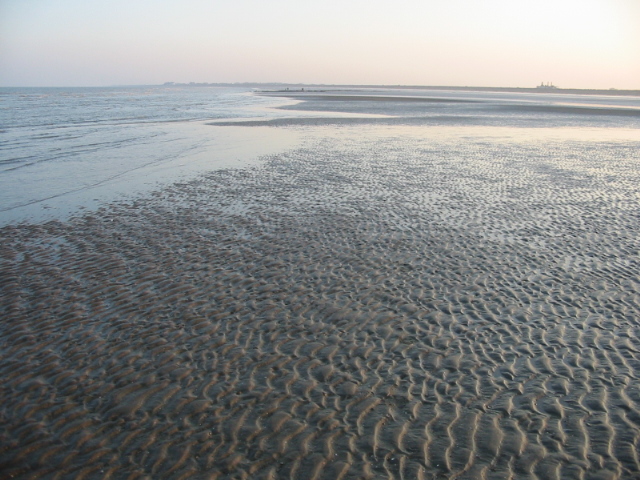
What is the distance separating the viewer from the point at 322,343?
28.3 ft

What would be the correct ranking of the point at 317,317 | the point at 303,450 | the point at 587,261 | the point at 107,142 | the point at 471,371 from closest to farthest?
1. the point at 303,450
2. the point at 471,371
3. the point at 317,317
4. the point at 587,261
5. the point at 107,142

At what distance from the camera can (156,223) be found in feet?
50.6

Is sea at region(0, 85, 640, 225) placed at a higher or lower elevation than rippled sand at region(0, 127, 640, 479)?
higher

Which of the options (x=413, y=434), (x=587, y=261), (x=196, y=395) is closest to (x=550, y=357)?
(x=413, y=434)

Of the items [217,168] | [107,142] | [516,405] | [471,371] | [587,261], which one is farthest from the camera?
[107,142]

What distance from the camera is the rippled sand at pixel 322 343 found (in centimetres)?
607

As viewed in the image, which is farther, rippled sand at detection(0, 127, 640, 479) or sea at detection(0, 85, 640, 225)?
sea at detection(0, 85, 640, 225)

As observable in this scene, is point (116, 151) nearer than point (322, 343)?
No

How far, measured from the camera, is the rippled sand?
19.9 ft

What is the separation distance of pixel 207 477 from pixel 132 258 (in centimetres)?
825

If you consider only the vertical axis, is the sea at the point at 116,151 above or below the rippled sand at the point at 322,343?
above

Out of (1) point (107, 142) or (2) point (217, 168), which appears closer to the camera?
(2) point (217, 168)

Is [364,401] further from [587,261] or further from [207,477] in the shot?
[587,261]

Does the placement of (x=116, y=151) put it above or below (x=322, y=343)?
above
